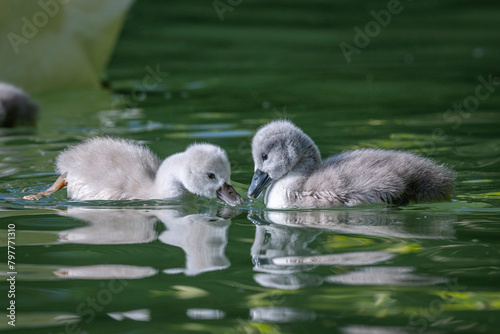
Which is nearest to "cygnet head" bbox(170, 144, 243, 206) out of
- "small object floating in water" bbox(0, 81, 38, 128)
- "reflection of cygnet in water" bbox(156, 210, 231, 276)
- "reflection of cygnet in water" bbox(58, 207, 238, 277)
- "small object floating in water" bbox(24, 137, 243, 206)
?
"small object floating in water" bbox(24, 137, 243, 206)

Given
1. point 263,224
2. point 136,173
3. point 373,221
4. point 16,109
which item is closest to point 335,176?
point 373,221

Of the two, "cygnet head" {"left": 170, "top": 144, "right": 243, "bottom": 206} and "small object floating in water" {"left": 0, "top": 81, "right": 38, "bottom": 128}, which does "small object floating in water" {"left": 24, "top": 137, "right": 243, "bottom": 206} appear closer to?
"cygnet head" {"left": 170, "top": 144, "right": 243, "bottom": 206}

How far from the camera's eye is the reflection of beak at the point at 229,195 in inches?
206

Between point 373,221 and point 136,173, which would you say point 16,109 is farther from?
point 373,221

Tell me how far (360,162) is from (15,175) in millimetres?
2320

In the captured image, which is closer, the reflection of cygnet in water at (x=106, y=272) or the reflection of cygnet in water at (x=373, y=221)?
the reflection of cygnet in water at (x=106, y=272)

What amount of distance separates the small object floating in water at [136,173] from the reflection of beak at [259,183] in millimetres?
123

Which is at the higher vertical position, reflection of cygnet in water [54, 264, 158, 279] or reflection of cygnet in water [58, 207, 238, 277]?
reflection of cygnet in water [58, 207, 238, 277]

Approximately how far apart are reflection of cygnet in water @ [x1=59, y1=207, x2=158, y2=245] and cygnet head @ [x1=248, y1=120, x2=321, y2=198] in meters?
0.69

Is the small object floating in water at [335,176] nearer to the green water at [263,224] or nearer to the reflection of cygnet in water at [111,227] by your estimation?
the green water at [263,224]

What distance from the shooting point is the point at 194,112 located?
8398 millimetres

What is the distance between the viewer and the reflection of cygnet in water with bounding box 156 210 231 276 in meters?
4.02

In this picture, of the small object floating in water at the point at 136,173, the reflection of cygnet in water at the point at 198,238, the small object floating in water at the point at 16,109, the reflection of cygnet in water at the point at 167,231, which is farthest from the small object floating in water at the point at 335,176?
the small object floating in water at the point at 16,109

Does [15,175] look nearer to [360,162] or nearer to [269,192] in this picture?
[269,192]
